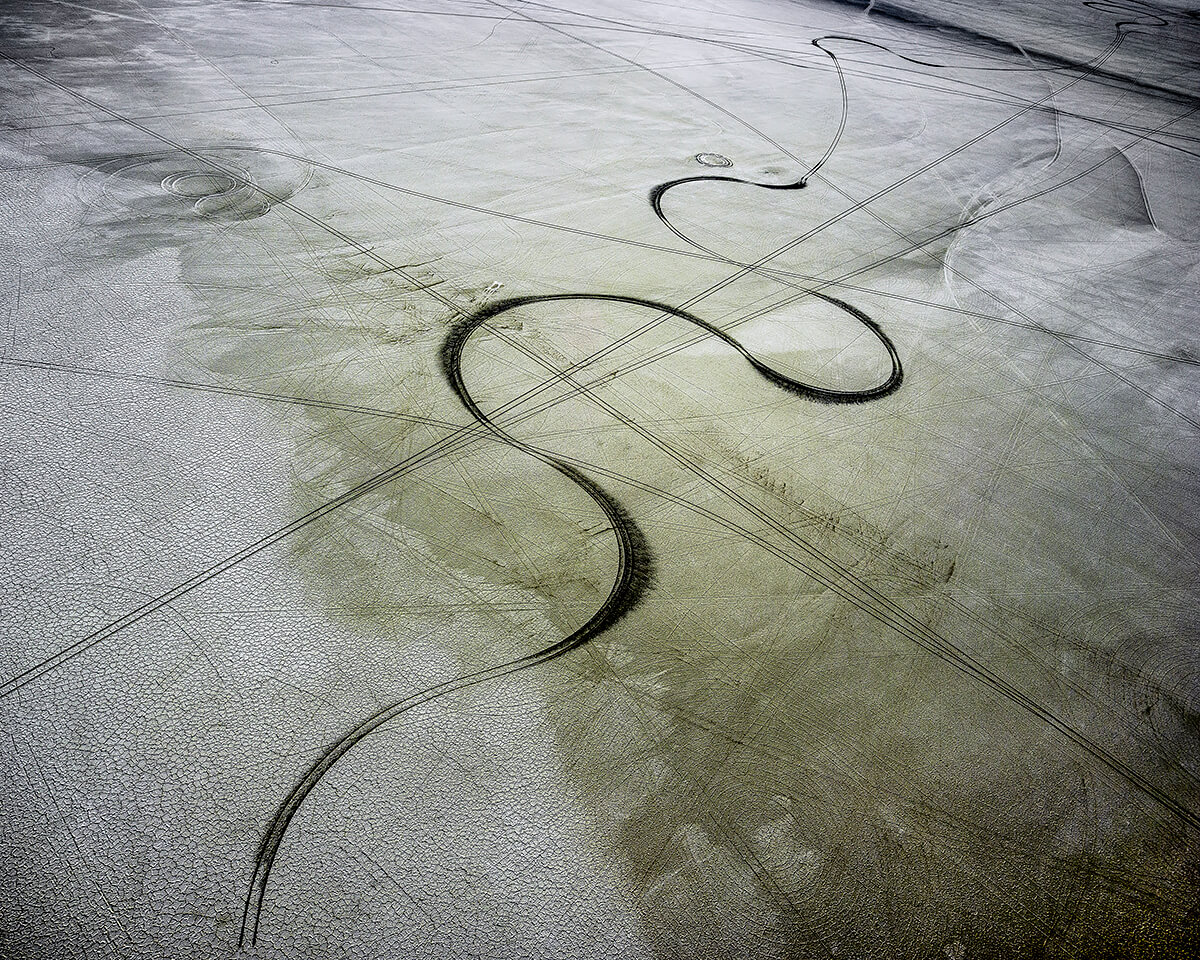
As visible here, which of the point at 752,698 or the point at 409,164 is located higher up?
the point at 409,164

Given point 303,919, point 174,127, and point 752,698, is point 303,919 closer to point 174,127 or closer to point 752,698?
point 752,698

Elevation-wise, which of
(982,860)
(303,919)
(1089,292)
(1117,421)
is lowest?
(303,919)

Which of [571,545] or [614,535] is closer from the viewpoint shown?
[571,545]

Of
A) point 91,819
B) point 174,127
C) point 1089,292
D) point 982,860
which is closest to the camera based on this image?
point 91,819

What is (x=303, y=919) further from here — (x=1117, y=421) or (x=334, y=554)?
(x=1117, y=421)

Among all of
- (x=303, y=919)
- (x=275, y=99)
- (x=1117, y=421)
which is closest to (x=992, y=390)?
(x=1117, y=421)

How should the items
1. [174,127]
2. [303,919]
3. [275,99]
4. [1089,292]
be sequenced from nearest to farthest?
1. [303,919]
2. [1089,292]
3. [174,127]
4. [275,99]

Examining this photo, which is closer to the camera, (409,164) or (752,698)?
(752,698)
